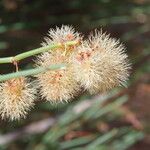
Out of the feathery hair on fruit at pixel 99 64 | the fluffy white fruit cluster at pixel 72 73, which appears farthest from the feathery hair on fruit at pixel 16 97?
the feathery hair on fruit at pixel 99 64

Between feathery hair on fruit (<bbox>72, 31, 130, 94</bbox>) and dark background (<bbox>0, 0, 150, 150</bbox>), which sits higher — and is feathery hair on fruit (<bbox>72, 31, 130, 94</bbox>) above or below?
below

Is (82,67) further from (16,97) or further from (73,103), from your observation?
(73,103)

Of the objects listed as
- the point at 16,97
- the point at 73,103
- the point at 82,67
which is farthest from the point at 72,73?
the point at 73,103

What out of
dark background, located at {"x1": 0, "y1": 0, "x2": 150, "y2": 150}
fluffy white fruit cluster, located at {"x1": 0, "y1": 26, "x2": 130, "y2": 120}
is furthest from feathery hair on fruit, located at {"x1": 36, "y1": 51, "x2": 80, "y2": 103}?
dark background, located at {"x1": 0, "y1": 0, "x2": 150, "y2": 150}

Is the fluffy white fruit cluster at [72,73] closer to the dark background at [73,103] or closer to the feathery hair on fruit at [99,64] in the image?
the feathery hair on fruit at [99,64]

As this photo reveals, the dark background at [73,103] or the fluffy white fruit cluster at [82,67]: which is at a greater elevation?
the dark background at [73,103]

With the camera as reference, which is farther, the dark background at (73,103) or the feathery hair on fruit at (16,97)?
the dark background at (73,103)

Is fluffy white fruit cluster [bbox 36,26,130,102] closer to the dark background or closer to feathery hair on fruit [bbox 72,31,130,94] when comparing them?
feathery hair on fruit [bbox 72,31,130,94]
